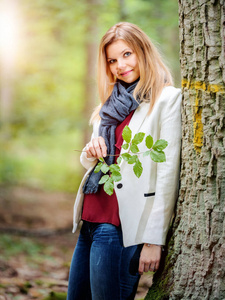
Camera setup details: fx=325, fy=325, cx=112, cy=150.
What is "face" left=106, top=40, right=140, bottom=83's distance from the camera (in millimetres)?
2084

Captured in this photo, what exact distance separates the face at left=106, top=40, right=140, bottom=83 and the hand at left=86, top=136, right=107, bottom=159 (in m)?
0.45

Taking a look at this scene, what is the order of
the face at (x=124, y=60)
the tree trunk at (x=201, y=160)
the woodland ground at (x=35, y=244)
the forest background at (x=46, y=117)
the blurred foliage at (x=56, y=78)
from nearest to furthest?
the tree trunk at (x=201, y=160)
the face at (x=124, y=60)
the woodland ground at (x=35, y=244)
the forest background at (x=46, y=117)
the blurred foliage at (x=56, y=78)

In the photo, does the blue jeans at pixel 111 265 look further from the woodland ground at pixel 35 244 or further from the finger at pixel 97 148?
the woodland ground at pixel 35 244

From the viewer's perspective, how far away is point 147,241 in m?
1.84

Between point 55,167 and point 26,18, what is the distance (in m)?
6.35

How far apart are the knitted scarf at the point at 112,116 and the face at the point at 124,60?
0.06 m

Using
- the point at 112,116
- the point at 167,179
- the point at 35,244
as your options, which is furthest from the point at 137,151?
the point at 35,244

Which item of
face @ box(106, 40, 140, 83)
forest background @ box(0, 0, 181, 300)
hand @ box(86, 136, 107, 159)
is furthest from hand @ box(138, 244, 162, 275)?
forest background @ box(0, 0, 181, 300)

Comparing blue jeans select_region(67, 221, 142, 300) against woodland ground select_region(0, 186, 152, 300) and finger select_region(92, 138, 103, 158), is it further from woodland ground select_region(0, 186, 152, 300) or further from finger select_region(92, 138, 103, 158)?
woodland ground select_region(0, 186, 152, 300)

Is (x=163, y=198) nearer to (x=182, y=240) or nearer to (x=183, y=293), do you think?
(x=182, y=240)

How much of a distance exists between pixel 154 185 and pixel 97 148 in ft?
1.35

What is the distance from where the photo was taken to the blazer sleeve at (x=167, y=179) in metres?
1.85

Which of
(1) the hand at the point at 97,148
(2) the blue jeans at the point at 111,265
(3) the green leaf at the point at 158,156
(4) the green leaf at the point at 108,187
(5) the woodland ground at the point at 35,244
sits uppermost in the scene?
(1) the hand at the point at 97,148

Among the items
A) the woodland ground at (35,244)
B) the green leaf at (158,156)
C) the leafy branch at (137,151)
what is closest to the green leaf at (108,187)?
the leafy branch at (137,151)
